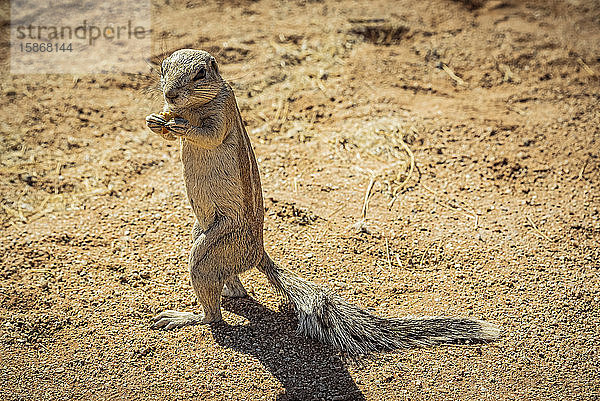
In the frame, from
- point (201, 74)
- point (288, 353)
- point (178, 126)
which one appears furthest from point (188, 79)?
point (288, 353)

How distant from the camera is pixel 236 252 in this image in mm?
4129

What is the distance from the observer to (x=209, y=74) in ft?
11.9

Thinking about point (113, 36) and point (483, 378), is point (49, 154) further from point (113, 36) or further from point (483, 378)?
point (483, 378)

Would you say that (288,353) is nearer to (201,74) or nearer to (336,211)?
(336,211)

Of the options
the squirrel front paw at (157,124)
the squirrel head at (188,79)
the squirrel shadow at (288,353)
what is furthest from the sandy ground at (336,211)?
the squirrel front paw at (157,124)

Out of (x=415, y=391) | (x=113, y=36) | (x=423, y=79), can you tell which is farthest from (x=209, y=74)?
→ (x=113, y=36)

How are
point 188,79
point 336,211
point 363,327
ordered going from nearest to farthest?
point 188,79, point 363,327, point 336,211

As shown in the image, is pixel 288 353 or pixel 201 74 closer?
pixel 201 74

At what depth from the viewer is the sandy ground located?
402 cm

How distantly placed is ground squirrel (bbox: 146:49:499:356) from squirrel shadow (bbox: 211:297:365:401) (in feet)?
0.34

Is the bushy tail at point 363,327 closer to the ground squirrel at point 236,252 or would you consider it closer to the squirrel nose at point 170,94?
the ground squirrel at point 236,252

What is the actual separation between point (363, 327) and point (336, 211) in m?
1.64

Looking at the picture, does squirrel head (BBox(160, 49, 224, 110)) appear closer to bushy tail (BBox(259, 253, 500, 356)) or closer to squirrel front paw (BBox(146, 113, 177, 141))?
squirrel front paw (BBox(146, 113, 177, 141))

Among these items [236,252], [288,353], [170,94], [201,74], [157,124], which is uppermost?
[201,74]
